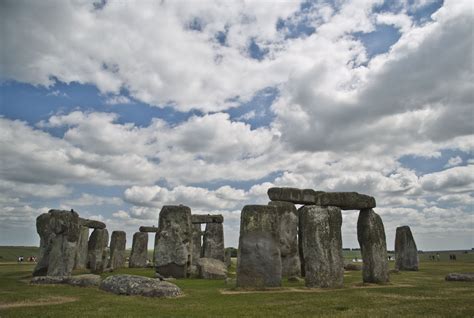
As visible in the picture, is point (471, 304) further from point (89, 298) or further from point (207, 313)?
point (89, 298)

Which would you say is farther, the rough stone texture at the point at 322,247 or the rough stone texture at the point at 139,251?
the rough stone texture at the point at 139,251

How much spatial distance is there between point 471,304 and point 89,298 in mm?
10488

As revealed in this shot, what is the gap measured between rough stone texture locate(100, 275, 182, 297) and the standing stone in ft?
53.9

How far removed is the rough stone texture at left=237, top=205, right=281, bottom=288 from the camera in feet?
47.4

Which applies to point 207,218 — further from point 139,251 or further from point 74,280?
point 74,280

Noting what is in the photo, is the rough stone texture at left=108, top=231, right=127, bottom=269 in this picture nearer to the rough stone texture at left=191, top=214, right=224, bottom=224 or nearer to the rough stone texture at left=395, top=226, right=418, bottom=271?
the rough stone texture at left=191, top=214, right=224, bottom=224

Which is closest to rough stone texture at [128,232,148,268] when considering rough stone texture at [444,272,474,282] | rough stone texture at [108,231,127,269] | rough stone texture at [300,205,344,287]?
rough stone texture at [108,231,127,269]

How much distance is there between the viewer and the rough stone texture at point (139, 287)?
1205 cm

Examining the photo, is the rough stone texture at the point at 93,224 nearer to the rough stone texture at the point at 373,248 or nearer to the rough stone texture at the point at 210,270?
the rough stone texture at the point at 210,270

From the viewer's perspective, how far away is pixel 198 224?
103 ft

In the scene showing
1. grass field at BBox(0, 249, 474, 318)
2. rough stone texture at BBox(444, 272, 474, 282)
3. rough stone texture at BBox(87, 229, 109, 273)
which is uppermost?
rough stone texture at BBox(87, 229, 109, 273)

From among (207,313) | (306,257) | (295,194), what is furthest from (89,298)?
(295,194)

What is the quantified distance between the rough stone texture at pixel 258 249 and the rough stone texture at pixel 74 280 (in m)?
5.56

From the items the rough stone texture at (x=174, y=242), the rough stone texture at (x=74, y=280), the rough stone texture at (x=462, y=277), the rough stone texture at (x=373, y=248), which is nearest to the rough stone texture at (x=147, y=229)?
the rough stone texture at (x=174, y=242)
